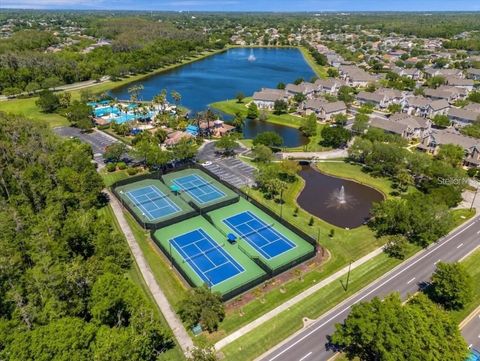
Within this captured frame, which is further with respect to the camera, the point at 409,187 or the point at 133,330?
the point at 409,187

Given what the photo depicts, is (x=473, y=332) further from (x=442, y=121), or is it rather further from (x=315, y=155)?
(x=442, y=121)

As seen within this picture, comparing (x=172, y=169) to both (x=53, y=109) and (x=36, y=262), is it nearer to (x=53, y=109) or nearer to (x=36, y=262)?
(x=36, y=262)

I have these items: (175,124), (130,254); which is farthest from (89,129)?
(130,254)

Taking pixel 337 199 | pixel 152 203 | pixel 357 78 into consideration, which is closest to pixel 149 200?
pixel 152 203

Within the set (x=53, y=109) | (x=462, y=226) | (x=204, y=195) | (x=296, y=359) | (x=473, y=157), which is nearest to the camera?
(x=296, y=359)

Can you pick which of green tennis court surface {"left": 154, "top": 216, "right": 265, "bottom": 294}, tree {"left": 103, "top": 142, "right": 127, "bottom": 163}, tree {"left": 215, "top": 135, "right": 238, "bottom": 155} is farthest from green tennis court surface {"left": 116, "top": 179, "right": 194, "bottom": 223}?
tree {"left": 215, "top": 135, "right": 238, "bottom": 155}

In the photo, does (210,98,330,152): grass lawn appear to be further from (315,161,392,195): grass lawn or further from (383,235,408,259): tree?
(383,235,408,259): tree
